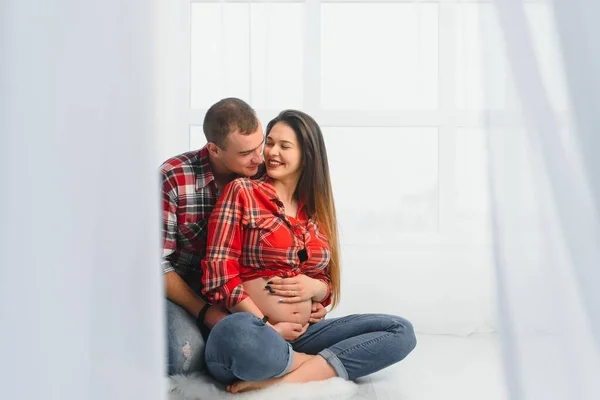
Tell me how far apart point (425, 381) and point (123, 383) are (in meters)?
1.35

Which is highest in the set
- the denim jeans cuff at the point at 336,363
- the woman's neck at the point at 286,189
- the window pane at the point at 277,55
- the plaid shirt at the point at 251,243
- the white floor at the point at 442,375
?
the window pane at the point at 277,55

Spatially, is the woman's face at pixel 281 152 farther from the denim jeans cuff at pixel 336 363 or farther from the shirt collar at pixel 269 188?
the denim jeans cuff at pixel 336 363

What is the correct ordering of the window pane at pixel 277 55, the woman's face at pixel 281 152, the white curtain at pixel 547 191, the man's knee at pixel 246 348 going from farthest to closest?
the window pane at pixel 277 55 < the woman's face at pixel 281 152 < the man's knee at pixel 246 348 < the white curtain at pixel 547 191

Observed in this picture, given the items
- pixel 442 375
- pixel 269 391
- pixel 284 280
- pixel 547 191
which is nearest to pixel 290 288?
pixel 284 280

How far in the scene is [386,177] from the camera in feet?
9.43

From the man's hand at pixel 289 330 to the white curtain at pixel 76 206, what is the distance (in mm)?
1074

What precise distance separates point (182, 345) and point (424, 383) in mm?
622

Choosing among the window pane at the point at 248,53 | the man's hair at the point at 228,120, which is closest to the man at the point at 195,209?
the man's hair at the point at 228,120

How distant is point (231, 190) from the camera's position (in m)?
1.72

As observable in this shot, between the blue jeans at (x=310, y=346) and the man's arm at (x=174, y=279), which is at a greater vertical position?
the man's arm at (x=174, y=279)

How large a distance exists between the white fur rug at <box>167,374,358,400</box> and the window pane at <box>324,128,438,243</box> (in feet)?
4.05

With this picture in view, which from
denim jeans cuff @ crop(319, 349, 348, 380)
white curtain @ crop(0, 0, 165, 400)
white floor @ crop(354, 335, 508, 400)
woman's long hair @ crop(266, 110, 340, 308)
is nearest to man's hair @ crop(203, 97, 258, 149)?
woman's long hair @ crop(266, 110, 340, 308)

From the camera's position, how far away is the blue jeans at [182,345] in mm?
1655

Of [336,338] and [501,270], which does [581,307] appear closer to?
[501,270]
